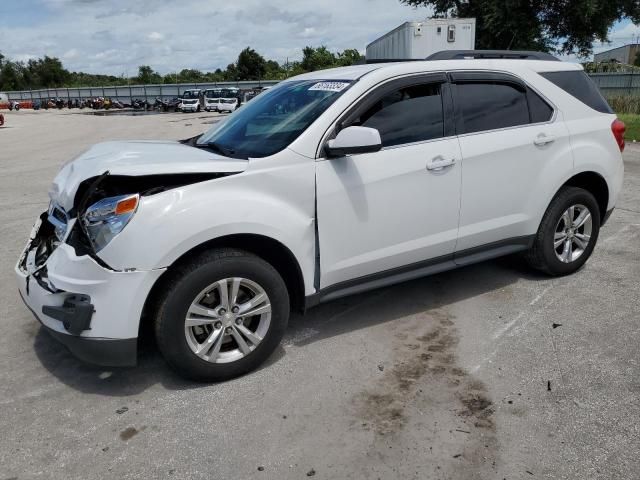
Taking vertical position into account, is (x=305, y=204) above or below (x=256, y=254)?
above

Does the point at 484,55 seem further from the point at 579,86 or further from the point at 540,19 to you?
the point at 540,19

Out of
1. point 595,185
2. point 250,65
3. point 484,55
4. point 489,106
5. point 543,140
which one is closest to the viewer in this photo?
point 489,106

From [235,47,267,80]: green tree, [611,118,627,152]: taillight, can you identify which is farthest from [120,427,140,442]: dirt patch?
[235,47,267,80]: green tree

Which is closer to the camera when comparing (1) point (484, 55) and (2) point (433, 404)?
(2) point (433, 404)

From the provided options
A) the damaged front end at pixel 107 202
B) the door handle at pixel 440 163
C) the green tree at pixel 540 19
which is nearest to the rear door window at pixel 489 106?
the door handle at pixel 440 163

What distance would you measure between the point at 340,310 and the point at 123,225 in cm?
197

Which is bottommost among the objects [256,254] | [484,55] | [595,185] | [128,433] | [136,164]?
[128,433]

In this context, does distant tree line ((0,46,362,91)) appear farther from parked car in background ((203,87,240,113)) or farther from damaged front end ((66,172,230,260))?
damaged front end ((66,172,230,260))

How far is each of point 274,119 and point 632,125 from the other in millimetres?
16976

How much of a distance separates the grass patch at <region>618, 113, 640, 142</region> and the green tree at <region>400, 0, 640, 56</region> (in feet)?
16.5

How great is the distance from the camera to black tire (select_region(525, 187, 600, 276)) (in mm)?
4523

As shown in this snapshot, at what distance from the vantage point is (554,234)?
181 inches

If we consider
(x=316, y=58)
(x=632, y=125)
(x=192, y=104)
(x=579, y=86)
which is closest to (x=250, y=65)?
(x=316, y=58)

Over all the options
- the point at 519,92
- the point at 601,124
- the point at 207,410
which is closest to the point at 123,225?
the point at 207,410
